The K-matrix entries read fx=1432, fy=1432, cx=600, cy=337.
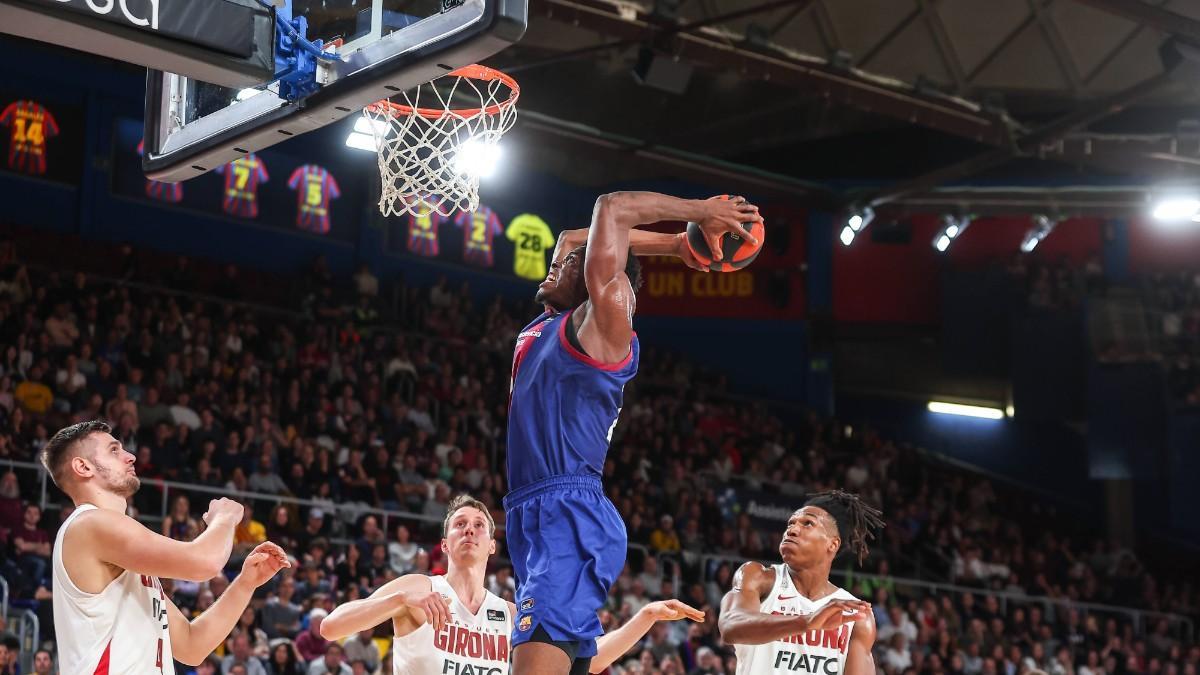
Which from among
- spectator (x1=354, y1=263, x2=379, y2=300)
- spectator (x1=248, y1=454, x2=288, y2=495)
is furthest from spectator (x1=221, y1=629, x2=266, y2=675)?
spectator (x1=354, y1=263, x2=379, y2=300)

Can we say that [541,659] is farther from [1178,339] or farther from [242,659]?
[1178,339]

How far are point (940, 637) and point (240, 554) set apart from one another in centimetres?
854

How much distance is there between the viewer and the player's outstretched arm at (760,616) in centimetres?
576

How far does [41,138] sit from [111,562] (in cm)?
1611

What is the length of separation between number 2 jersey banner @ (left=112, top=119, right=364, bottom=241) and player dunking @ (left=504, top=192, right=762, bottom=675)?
Answer: 16.8 metres

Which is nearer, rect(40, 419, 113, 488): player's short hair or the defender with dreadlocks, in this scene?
rect(40, 419, 113, 488): player's short hair

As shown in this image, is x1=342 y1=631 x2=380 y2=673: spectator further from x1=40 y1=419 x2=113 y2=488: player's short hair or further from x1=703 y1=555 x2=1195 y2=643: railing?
x1=40 y1=419 x2=113 y2=488: player's short hair

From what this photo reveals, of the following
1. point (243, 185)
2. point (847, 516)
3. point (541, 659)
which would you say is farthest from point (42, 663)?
point (243, 185)

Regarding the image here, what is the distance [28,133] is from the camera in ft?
63.1

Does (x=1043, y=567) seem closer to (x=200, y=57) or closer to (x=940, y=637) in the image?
(x=940, y=637)

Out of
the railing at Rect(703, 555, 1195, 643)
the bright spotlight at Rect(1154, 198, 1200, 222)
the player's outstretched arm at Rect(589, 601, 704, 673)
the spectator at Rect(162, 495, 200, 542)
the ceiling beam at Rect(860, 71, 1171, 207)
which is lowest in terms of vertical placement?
the railing at Rect(703, 555, 1195, 643)

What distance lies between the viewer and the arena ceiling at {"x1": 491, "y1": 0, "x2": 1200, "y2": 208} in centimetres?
1598

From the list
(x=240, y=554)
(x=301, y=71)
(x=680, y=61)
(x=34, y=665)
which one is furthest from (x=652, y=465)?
(x=301, y=71)

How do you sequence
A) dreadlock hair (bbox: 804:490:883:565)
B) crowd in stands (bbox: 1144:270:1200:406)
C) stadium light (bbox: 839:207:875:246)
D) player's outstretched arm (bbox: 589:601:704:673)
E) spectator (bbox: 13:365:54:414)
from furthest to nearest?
crowd in stands (bbox: 1144:270:1200:406) → stadium light (bbox: 839:207:875:246) → spectator (bbox: 13:365:54:414) → dreadlock hair (bbox: 804:490:883:565) → player's outstretched arm (bbox: 589:601:704:673)
